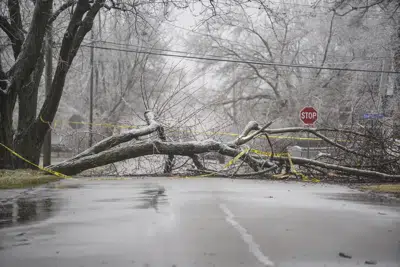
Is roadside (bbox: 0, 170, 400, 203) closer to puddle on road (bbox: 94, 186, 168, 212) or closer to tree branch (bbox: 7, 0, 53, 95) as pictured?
tree branch (bbox: 7, 0, 53, 95)

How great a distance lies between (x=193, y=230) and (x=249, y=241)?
800 millimetres

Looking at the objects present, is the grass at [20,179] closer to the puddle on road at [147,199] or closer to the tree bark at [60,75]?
the tree bark at [60,75]

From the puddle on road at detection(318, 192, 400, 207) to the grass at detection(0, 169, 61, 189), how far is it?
6006 millimetres

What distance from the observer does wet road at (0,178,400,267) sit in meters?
4.32

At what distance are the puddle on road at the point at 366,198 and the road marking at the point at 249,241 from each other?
2870 millimetres

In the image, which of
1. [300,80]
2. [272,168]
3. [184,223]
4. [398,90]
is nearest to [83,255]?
[184,223]

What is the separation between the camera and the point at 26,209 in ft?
22.5

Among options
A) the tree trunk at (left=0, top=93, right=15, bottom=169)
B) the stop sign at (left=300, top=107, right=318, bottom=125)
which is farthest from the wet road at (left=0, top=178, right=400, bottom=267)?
the stop sign at (left=300, top=107, right=318, bottom=125)

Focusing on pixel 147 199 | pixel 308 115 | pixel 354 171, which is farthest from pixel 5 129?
→ pixel 308 115

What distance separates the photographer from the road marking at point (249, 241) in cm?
426

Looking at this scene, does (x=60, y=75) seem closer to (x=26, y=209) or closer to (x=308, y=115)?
(x=26, y=209)

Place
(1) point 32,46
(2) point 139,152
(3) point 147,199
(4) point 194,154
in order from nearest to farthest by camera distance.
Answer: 1. (3) point 147,199
2. (1) point 32,46
3. (2) point 139,152
4. (4) point 194,154

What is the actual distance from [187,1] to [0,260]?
918cm

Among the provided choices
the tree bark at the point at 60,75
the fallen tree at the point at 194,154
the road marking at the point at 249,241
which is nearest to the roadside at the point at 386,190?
the fallen tree at the point at 194,154
